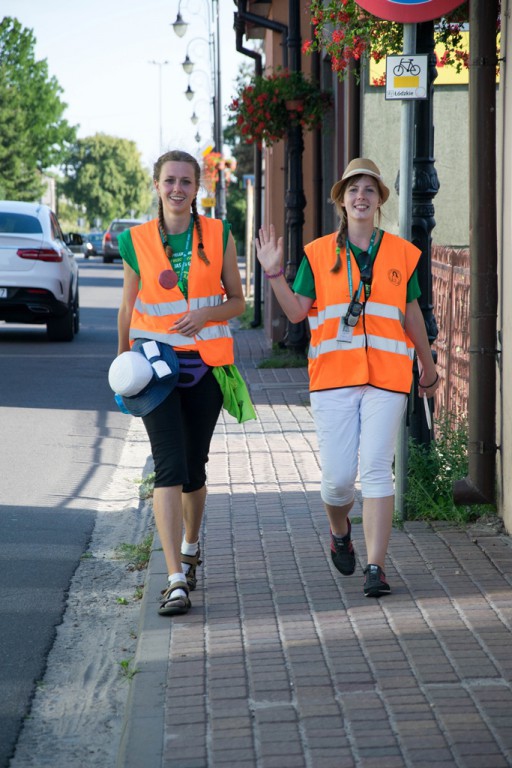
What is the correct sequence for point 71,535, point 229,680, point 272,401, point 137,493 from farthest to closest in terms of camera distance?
point 272,401 < point 137,493 < point 71,535 < point 229,680

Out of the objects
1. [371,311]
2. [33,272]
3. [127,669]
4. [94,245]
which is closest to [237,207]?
[94,245]

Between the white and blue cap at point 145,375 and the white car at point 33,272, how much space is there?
40.8 feet

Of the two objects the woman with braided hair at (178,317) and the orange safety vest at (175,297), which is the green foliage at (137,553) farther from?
the orange safety vest at (175,297)

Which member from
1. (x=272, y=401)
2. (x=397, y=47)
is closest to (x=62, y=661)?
(x=397, y=47)

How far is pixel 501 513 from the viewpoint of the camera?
22.6 feet

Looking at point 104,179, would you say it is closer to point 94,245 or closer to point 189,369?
point 94,245

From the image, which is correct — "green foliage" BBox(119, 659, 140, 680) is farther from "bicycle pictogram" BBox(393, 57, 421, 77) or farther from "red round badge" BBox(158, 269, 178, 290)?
"bicycle pictogram" BBox(393, 57, 421, 77)

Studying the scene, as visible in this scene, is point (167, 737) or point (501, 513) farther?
point (501, 513)

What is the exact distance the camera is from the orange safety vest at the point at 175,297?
5.56 m

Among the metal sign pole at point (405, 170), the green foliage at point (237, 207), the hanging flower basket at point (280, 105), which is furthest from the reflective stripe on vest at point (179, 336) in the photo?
the green foliage at point (237, 207)

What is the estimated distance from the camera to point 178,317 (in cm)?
555

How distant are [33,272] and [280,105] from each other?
433 centimetres

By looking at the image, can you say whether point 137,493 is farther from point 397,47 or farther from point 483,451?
point 397,47

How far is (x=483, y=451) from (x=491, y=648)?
214 cm
